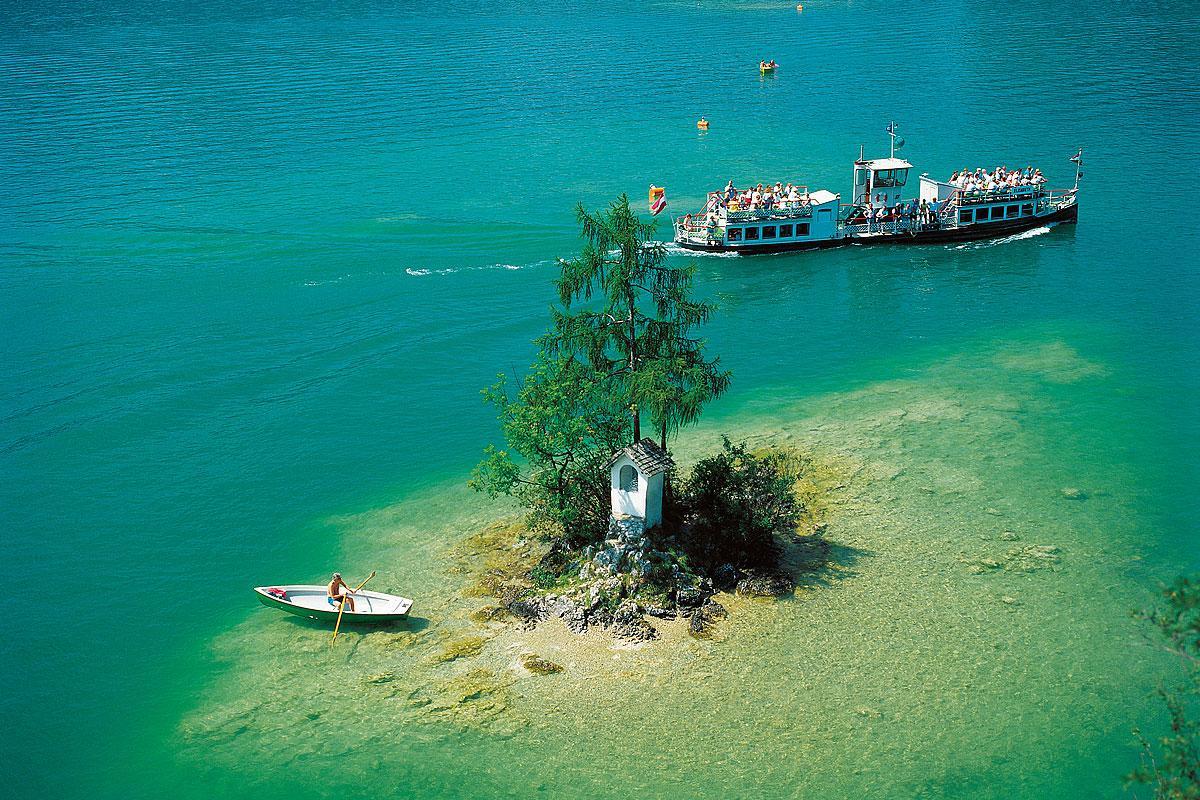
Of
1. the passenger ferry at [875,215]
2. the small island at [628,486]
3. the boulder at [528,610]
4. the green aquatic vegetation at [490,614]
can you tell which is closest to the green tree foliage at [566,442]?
the small island at [628,486]

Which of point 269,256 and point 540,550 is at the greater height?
point 269,256

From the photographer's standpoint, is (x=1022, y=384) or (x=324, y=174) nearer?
(x=1022, y=384)

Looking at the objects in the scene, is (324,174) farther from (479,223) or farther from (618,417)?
(618,417)

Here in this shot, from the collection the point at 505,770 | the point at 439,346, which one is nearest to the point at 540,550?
the point at 505,770

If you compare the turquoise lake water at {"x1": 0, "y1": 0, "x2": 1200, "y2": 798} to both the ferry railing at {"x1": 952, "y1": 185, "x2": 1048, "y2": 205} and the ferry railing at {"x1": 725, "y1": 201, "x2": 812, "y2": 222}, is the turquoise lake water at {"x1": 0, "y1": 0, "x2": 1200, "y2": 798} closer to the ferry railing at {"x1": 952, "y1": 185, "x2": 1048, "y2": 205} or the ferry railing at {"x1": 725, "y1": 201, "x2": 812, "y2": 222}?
the ferry railing at {"x1": 952, "y1": 185, "x2": 1048, "y2": 205}

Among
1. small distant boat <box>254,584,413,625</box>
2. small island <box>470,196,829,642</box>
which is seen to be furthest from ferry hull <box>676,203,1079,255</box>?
small distant boat <box>254,584,413,625</box>

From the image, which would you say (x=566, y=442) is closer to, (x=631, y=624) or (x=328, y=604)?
(x=631, y=624)
